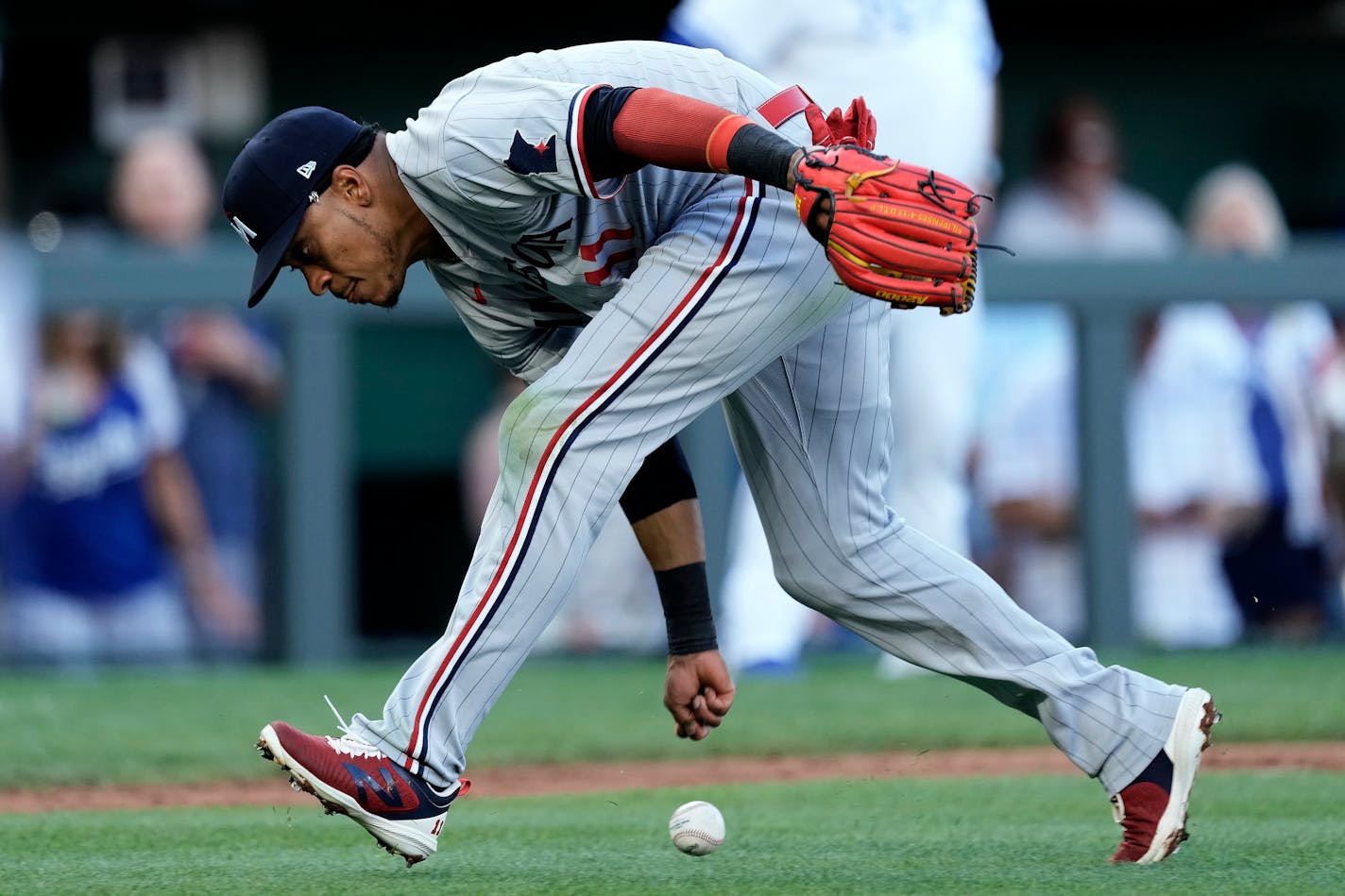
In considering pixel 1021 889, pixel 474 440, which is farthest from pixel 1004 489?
pixel 1021 889

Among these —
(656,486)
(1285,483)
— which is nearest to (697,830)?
(656,486)

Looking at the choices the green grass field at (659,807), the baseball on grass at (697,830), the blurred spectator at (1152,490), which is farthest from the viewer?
the blurred spectator at (1152,490)

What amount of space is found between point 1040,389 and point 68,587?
12.1 ft

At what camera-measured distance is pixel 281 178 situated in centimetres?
324

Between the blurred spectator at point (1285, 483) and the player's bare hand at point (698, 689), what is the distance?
4554 mm

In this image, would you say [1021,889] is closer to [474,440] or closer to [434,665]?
[434,665]

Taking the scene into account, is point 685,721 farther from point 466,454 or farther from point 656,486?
point 466,454

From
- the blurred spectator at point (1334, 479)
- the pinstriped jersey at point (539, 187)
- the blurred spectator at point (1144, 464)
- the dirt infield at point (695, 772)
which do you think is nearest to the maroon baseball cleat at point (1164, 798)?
the pinstriped jersey at point (539, 187)

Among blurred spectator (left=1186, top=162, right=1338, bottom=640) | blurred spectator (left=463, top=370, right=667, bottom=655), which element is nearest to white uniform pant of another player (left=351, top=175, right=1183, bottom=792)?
blurred spectator (left=463, top=370, right=667, bottom=655)

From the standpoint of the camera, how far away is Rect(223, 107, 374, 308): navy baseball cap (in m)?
3.24

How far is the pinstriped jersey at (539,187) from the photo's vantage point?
3115 millimetres

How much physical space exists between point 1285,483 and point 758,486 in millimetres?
4715

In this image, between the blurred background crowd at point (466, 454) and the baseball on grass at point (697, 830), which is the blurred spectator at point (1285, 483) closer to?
the blurred background crowd at point (466, 454)

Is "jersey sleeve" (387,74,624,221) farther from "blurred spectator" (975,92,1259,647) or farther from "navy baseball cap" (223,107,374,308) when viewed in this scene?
"blurred spectator" (975,92,1259,647)
